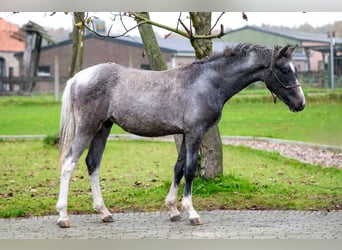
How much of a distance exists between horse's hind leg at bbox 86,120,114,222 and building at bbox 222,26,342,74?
324 centimetres

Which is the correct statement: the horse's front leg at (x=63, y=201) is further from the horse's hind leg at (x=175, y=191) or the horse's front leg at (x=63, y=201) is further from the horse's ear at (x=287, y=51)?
the horse's ear at (x=287, y=51)

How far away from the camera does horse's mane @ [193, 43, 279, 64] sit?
695 cm

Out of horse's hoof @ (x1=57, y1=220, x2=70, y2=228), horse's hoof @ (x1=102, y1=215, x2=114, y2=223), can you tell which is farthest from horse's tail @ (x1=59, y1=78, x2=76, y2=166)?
horse's hoof @ (x1=102, y1=215, x2=114, y2=223)

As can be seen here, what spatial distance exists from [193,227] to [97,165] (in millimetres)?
1099

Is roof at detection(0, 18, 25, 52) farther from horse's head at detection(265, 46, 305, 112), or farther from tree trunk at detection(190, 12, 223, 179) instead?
horse's head at detection(265, 46, 305, 112)

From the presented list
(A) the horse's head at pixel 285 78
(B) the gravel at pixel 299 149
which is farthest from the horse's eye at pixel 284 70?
(B) the gravel at pixel 299 149

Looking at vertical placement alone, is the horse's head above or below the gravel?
above

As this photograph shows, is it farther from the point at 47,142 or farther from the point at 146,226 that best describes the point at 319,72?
the point at 47,142

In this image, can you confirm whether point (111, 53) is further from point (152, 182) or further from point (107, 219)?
point (107, 219)

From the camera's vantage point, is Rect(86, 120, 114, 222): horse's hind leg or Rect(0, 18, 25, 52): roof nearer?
Rect(86, 120, 114, 222): horse's hind leg

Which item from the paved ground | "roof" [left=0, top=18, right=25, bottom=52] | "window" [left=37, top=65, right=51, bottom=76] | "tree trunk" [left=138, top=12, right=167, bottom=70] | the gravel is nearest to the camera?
the paved ground

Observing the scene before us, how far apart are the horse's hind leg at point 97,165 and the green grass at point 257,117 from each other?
3367 millimetres

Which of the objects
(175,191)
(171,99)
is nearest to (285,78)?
(171,99)

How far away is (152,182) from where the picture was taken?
958cm
